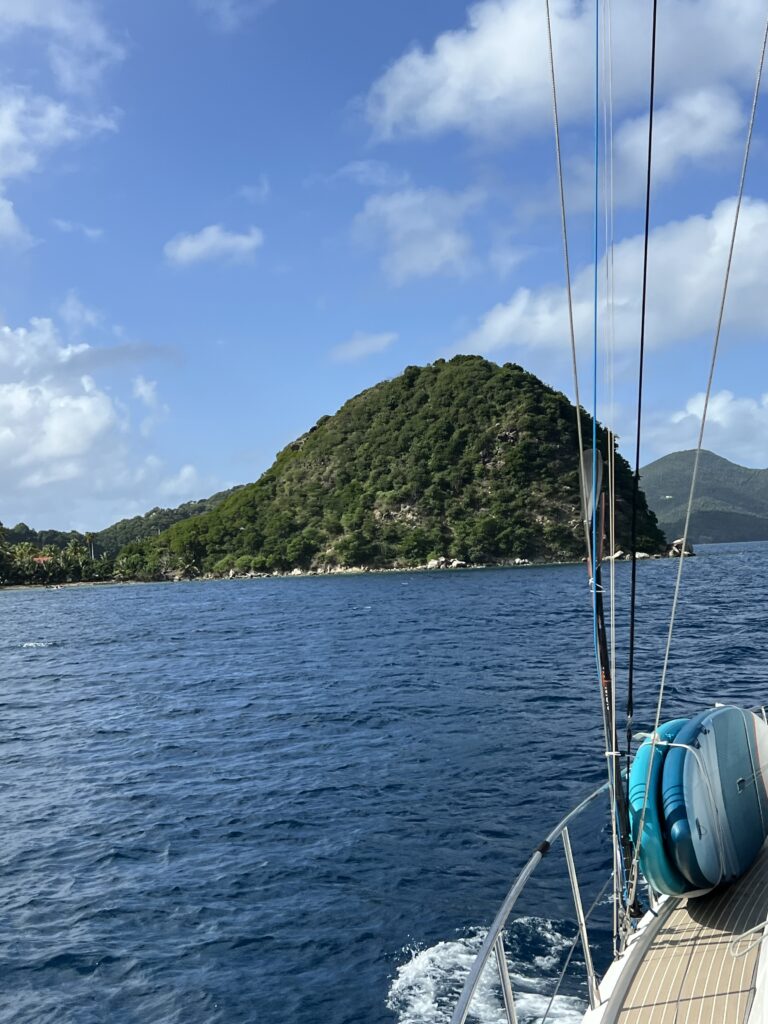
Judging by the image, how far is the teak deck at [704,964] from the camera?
6441 millimetres

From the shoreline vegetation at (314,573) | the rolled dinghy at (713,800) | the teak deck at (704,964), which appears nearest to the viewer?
the teak deck at (704,964)

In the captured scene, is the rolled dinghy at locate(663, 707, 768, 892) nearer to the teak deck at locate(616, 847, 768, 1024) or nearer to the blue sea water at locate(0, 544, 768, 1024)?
the teak deck at locate(616, 847, 768, 1024)

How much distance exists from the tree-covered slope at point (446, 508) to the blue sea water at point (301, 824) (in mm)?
123425

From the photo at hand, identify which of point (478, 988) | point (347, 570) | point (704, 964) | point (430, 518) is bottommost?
point (478, 988)

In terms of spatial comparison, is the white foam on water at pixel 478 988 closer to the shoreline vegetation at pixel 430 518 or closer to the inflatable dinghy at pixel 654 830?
the inflatable dinghy at pixel 654 830

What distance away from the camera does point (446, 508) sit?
178 meters

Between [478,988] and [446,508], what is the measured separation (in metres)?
168

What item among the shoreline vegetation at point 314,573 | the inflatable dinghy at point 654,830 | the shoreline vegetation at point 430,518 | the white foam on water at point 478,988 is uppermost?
the shoreline vegetation at point 430,518

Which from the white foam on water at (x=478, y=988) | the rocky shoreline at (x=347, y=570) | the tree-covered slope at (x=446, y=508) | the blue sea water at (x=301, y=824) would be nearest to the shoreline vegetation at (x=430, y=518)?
the tree-covered slope at (x=446, y=508)

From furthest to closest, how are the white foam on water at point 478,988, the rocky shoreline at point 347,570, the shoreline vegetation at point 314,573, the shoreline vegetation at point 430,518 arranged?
the shoreline vegetation at point 430,518 → the rocky shoreline at point 347,570 → the shoreline vegetation at point 314,573 → the white foam on water at point 478,988

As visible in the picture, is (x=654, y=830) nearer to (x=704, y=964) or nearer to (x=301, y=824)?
(x=704, y=964)

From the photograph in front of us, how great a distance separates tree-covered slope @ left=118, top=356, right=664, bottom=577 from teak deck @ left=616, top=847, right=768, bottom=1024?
15221 cm

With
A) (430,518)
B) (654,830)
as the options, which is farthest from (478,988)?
(430,518)

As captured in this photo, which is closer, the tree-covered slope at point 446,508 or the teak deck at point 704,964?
the teak deck at point 704,964
